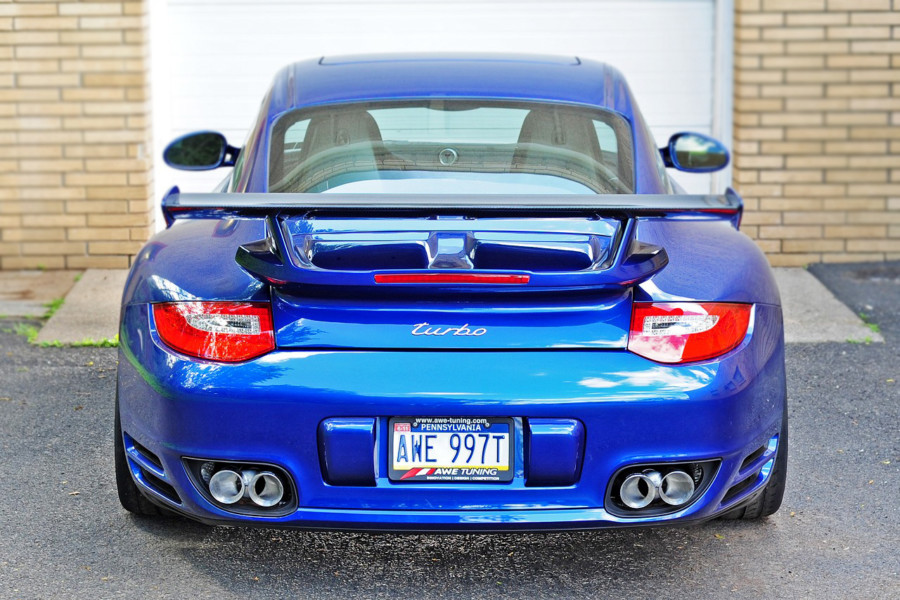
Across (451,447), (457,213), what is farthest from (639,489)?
(457,213)

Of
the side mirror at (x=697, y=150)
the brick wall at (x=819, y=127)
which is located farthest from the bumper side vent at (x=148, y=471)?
the brick wall at (x=819, y=127)

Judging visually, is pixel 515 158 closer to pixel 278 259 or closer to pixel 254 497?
pixel 278 259

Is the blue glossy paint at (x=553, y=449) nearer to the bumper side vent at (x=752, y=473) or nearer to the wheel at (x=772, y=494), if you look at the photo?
the bumper side vent at (x=752, y=473)

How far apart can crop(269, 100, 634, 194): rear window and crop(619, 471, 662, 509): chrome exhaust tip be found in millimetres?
1011

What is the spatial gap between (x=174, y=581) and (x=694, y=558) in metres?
1.56

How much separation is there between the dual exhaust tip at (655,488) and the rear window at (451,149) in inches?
39.8

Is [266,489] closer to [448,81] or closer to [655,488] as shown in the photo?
[655,488]

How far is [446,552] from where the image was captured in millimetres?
3809

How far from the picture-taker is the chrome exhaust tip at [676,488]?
328 centimetres

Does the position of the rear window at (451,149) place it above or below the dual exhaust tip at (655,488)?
above

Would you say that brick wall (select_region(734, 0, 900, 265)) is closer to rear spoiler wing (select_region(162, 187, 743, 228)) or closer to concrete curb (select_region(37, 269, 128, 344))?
concrete curb (select_region(37, 269, 128, 344))

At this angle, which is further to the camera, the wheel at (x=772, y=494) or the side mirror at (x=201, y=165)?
the side mirror at (x=201, y=165)

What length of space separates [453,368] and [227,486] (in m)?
0.70

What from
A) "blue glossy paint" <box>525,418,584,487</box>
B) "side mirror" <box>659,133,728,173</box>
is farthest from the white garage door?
"blue glossy paint" <box>525,418,584,487</box>
